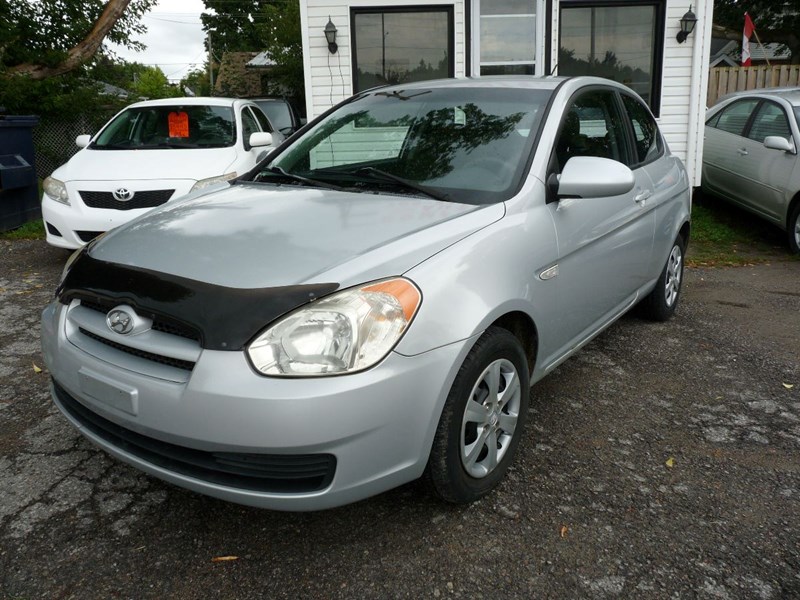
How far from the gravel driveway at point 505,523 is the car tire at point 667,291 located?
3.50 feet

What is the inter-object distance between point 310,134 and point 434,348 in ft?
6.61

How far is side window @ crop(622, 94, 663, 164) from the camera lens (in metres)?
4.25

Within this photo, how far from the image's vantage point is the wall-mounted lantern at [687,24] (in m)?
8.66

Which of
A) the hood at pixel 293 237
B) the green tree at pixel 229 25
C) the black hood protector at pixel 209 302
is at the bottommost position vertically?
the black hood protector at pixel 209 302

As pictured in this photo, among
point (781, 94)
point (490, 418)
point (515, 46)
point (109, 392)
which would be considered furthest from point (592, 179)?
point (515, 46)

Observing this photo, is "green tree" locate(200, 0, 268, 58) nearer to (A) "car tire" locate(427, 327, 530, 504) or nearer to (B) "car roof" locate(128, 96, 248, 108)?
(B) "car roof" locate(128, 96, 248, 108)

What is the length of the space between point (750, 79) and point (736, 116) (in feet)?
13.8

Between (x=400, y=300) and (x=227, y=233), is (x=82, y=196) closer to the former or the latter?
(x=227, y=233)

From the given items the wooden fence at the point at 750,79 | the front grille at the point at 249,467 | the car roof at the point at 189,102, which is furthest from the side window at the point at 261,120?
the wooden fence at the point at 750,79

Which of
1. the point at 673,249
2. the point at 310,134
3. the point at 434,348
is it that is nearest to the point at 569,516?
the point at 434,348

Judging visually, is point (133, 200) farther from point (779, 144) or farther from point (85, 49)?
point (85, 49)

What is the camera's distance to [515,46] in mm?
9258

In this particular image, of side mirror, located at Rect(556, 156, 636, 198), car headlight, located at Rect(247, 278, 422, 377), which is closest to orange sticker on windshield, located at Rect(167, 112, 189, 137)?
side mirror, located at Rect(556, 156, 636, 198)

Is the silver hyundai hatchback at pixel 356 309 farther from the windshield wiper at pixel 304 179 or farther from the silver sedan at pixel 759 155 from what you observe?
the silver sedan at pixel 759 155
